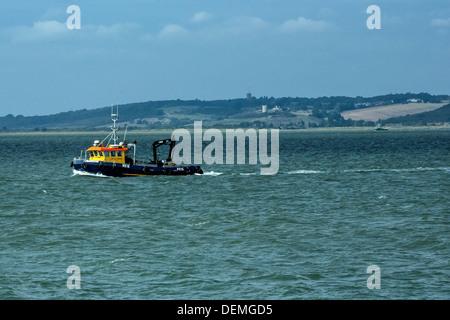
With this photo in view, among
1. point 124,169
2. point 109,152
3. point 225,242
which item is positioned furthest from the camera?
point 109,152

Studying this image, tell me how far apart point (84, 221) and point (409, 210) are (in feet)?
65.8

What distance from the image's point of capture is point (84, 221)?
41.0m

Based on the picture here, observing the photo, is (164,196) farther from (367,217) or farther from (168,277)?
(168,277)

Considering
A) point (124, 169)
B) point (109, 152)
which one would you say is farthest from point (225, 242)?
point (109, 152)

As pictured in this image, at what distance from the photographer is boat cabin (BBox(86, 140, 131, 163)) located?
70.4 meters

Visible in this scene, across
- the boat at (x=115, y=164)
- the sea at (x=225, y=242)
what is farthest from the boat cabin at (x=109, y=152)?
the sea at (x=225, y=242)

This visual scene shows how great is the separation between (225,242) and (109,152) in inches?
1547

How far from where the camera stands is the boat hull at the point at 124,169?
70500 mm

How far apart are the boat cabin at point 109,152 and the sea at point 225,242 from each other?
798 cm

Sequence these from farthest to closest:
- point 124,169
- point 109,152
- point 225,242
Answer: point 109,152 < point 124,169 < point 225,242

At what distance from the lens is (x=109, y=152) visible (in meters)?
70.8

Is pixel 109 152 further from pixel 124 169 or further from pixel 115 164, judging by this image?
pixel 124 169
